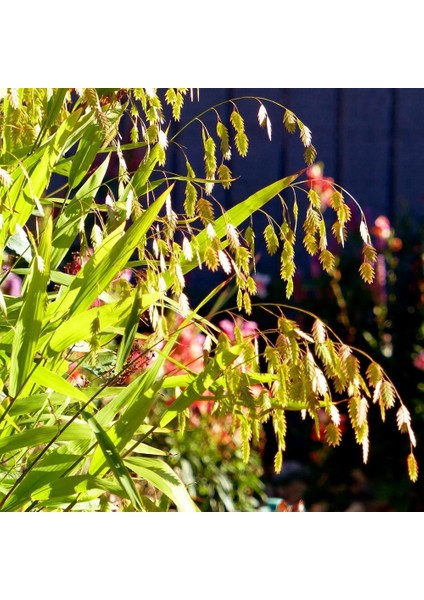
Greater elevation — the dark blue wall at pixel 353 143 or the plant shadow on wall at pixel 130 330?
the plant shadow on wall at pixel 130 330

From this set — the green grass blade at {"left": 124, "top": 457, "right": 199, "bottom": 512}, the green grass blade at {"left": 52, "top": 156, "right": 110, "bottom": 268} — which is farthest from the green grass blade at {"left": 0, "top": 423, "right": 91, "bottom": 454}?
the green grass blade at {"left": 52, "top": 156, "right": 110, "bottom": 268}

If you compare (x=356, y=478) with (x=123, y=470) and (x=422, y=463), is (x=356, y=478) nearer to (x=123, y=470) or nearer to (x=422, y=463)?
(x=422, y=463)

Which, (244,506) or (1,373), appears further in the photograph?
(244,506)

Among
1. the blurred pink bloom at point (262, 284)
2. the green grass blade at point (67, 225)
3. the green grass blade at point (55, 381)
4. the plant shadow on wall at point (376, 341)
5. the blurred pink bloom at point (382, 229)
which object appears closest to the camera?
the green grass blade at point (55, 381)

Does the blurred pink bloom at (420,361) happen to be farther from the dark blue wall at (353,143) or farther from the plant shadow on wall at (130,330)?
the plant shadow on wall at (130,330)

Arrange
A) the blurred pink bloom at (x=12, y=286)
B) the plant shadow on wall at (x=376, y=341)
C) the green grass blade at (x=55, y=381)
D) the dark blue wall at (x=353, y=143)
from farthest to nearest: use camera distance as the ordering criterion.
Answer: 1. the dark blue wall at (x=353, y=143)
2. the plant shadow on wall at (x=376, y=341)
3. the blurred pink bloom at (x=12, y=286)
4. the green grass blade at (x=55, y=381)

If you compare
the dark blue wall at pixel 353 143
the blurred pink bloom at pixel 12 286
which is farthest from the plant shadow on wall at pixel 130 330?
the dark blue wall at pixel 353 143

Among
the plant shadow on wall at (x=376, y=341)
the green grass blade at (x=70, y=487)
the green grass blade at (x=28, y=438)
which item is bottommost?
the plant shadow on wall at (x=376, y=341)

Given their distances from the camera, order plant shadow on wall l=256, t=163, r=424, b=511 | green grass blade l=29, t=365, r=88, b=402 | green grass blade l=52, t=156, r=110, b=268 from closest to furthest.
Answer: green grass blade l=29, t=365, r=88, b=402 < green grass blade l=52, t=156, r=110, b=268 < plant shadow on wall l=256, t=163, r=424, b=511

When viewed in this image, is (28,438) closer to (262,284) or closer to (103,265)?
(103,265)

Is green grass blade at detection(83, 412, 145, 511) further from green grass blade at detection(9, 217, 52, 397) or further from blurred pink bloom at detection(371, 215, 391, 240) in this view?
blurred pink bloom at detection(371, 215, 391, 240)

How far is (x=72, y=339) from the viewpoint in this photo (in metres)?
1.09
